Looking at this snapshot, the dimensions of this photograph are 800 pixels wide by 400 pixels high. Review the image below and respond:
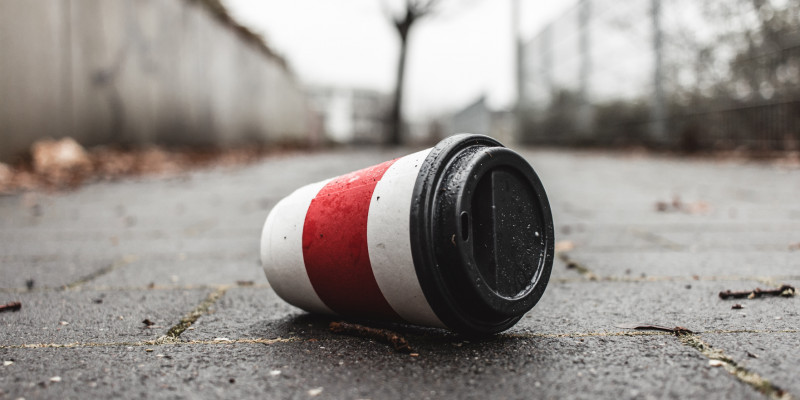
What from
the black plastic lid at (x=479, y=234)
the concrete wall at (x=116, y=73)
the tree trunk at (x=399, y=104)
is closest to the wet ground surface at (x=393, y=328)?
the black plastic lid at (x=479, y=234)

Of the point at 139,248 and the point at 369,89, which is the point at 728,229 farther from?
the point at 369,89

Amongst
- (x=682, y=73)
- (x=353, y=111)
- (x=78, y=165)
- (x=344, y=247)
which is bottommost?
(x=344, y=247)

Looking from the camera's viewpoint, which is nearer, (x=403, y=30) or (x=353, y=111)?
(x=403, y=30)

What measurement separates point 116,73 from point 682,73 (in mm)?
7527

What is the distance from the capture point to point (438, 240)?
1172 mm

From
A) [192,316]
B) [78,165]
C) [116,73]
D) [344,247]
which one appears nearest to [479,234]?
[344,247]

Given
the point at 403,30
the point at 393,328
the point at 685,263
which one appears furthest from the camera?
the point at 403,30

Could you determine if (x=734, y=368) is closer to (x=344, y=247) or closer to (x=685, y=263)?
(x=344, y=247)

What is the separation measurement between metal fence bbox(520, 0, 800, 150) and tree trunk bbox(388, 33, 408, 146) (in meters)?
6.69

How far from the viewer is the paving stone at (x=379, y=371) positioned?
3.44 feet

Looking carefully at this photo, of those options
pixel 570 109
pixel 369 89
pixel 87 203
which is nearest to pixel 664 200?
pixel 87 203

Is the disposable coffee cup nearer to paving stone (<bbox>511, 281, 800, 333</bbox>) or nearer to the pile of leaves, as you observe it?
paving stone (<bbox>511, 281, 800, 333</bbox>)

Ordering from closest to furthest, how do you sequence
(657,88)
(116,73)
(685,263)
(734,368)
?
(734,368), (685,263), (116,73), (657,88)

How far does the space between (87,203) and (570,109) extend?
10.5 metres
